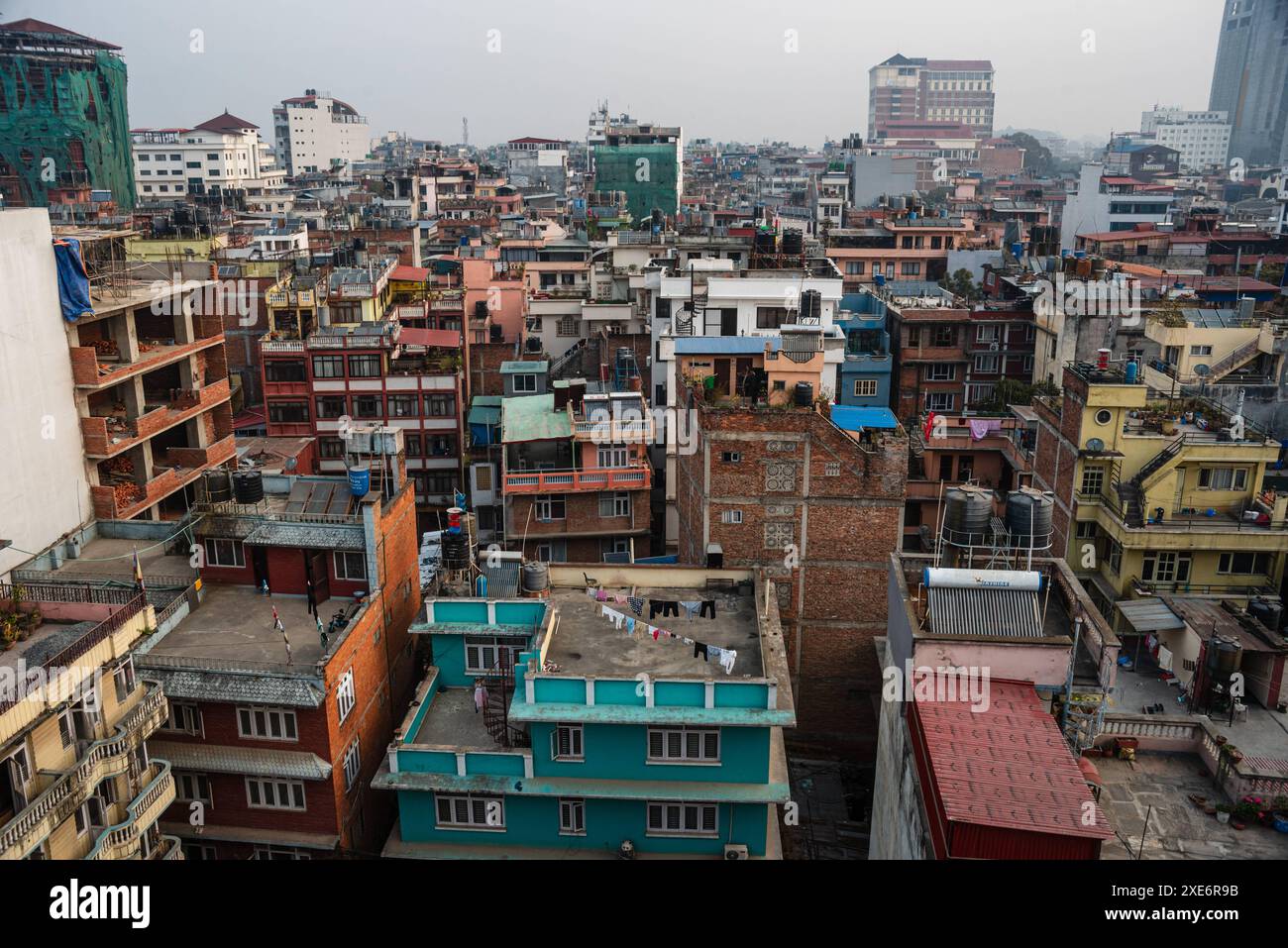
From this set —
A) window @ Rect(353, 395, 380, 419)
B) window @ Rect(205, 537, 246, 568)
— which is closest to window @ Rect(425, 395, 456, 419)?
window @ Rect(353, 395, 380, 419)

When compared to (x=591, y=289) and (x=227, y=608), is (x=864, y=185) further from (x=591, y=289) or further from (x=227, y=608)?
(x=227, y=608)

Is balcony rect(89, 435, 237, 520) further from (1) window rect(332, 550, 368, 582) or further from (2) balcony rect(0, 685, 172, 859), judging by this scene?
(2) balcony rect(0, 685, 172, 859)

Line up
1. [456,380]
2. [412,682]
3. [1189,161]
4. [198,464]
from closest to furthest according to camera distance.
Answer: [412,682], [198,464], [456,380], [1189,161]

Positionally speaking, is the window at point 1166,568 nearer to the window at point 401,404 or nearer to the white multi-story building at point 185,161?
the window at point 401,404

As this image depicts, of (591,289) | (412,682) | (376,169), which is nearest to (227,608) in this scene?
(412,682)

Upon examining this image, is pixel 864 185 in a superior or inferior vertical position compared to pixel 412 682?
superior

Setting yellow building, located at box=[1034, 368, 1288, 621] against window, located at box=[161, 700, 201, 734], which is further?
yellow building, located at box=[1034, 368, 1288, 621]
